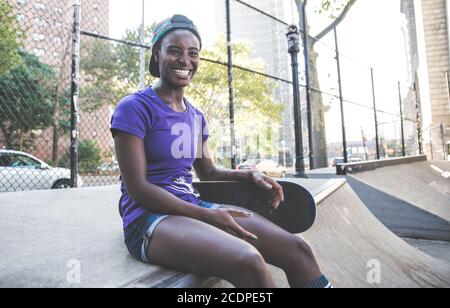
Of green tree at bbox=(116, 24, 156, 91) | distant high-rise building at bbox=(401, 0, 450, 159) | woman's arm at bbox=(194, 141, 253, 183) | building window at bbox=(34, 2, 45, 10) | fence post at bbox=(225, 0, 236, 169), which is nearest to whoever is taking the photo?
woman's arm at bbox=(194, 141, 253, 183)

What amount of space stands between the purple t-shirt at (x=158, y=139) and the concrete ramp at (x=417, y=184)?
5215 mm

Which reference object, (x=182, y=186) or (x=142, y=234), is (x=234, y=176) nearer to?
(x=182, y=186)

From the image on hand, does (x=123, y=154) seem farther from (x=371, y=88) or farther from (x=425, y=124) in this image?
(x=425, y=124)

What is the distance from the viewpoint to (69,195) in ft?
12.4

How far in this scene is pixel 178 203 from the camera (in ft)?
4.49

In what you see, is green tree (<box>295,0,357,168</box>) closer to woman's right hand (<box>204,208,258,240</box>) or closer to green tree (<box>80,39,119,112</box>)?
woman's right hand (<box>204,208,258,240</box>)

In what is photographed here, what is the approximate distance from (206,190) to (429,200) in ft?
22.6

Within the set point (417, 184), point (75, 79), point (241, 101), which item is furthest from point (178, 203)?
point (241, 101)

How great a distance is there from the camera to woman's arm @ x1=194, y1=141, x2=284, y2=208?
176 centimetres

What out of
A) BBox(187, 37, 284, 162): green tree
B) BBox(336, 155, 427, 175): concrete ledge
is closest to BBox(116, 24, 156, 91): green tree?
BBox(187, 37, 284, 162): green tree

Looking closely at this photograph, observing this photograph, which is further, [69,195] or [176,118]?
[69,195]

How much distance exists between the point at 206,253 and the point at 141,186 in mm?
440

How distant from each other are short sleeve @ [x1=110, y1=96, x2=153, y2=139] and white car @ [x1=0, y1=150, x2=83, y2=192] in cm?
784
